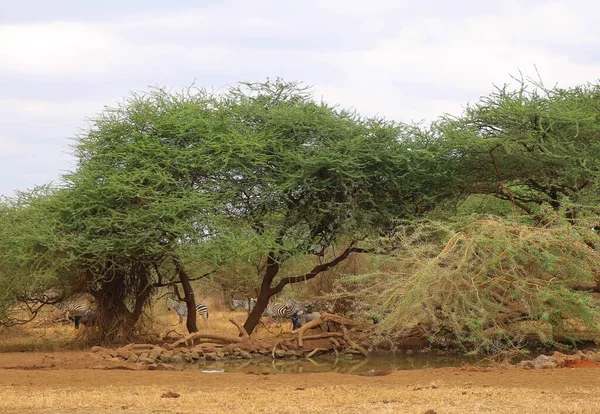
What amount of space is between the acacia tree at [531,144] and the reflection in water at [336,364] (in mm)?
4860

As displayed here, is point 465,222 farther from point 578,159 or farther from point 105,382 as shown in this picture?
point 105,382

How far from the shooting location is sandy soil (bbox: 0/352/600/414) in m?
10.9

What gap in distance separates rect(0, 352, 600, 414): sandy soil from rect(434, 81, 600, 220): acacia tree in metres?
8.00

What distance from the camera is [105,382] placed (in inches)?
545

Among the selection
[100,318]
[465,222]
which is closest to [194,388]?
[465,222]

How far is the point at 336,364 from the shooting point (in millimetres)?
19062

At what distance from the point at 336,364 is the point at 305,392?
6.72 meters

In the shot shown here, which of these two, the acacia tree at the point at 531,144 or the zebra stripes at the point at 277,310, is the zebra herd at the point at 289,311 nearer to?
the zebra stripes at the point at 277,310

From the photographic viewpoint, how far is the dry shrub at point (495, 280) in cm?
1589

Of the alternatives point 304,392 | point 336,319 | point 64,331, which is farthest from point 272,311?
point 304,392

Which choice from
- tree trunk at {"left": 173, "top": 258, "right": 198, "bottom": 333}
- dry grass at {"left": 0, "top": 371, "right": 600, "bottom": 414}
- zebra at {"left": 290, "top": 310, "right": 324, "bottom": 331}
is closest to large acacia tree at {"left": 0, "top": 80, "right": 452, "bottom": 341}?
tree trunk at {"left": 173, "top": 258, "right": 198, "bottom": 333}

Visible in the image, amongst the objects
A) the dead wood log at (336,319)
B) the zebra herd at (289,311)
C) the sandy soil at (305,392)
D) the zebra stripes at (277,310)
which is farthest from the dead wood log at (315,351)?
the zebra stripes at (277,310)

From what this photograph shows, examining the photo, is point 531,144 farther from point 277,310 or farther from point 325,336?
point 277,310

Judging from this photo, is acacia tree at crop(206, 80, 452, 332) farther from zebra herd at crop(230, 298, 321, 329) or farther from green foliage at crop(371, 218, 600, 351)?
green foliage at crop(371, 218, 600, 351)
